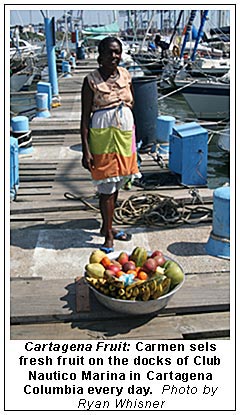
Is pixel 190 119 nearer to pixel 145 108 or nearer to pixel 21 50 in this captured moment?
→ pixel 145 108

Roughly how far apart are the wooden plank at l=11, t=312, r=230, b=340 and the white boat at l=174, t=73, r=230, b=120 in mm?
12026

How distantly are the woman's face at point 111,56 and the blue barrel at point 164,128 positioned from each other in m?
3.50

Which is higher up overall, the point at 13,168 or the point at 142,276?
the point at 13,168

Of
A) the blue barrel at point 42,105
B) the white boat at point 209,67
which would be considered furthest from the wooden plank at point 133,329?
the white boat at point 209,67

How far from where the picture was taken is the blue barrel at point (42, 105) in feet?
30.0

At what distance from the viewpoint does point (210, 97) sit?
14461 millimetres

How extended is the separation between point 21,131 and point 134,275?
13.9ft

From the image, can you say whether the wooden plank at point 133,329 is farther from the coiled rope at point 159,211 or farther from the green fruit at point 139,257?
the coiled rope at point 159,211

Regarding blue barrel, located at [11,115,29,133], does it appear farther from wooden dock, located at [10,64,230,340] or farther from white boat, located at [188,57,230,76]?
white boat, located at [188,57,230,76]

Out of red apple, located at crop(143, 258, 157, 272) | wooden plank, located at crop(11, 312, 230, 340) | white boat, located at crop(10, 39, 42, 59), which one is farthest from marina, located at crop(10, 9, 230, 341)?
white boat, located at crop(10, 39, 42, 59)

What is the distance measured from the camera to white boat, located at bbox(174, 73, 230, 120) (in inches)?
560

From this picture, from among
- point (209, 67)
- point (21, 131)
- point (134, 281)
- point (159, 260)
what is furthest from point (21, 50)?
point (134, 281)
